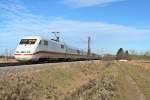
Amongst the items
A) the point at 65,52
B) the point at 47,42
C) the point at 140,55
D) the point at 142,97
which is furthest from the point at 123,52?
the point at 142,97

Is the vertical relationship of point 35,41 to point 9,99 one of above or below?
above

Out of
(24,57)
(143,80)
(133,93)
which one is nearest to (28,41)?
(24,57)

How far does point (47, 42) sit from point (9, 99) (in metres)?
30.5

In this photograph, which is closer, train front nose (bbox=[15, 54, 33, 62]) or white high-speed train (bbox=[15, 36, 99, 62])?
train front nose (bbox=[15, 54, 33, 62])

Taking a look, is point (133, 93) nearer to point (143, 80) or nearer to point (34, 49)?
point (143, 80)

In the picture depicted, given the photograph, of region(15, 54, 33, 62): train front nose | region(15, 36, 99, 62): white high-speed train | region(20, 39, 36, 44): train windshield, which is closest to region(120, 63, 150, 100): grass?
region(15, 36, 99, 62): white high-speed train

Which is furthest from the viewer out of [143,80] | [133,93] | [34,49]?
[143,80]

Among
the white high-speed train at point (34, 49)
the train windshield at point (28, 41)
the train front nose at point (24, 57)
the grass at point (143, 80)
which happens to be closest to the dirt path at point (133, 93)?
the grass at point (143, 80)

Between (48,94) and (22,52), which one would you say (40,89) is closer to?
(48,94)

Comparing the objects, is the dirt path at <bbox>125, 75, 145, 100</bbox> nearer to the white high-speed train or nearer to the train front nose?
the train front nose

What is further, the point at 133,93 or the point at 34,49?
the point at 34,49

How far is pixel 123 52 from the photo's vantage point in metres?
188

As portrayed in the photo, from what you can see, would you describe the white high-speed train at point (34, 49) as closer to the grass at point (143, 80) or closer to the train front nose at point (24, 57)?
the train front nose at point (24, 57)

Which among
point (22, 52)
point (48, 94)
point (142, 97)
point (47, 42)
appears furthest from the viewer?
point (47, 42)
